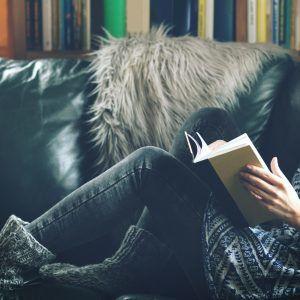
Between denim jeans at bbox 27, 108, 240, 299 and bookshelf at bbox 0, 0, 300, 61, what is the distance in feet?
1.87

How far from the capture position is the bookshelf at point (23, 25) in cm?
175

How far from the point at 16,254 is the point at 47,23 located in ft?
2.36

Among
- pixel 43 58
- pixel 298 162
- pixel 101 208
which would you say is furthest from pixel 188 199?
pixel 43 58

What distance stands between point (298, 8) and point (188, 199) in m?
0.80

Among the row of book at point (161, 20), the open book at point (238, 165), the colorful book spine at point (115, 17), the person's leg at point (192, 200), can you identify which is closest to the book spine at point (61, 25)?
the row of book at point (161, 20)

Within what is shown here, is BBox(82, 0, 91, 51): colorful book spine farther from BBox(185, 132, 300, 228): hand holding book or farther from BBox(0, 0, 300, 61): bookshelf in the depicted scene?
BBox(185, 132, 300, 228): hand holding book

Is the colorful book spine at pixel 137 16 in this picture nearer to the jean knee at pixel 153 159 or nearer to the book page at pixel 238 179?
the jean knee at pixel 153 159

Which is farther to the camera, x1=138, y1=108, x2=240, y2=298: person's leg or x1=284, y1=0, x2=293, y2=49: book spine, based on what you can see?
x1=284, y1=0, x2=293, y2=49: book spine

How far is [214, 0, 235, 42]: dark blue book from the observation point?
73.2 inches

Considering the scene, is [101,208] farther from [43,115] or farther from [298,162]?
[298,162]

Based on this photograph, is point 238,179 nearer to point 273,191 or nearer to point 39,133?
point 273,191

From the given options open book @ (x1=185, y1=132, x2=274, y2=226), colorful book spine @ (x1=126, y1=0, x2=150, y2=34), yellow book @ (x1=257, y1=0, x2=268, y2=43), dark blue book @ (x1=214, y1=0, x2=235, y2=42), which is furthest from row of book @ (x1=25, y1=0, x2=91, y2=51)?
open book @ (x1=185, y1=132, x2=274, y2=226)

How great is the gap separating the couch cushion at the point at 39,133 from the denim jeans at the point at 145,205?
22 cm

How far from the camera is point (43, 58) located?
5.96 ft
